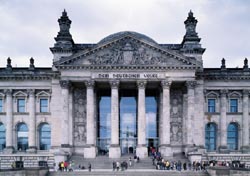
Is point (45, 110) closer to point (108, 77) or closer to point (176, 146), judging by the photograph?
point (108, 77)

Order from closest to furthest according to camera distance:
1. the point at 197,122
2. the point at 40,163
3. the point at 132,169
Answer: the point at 132,169
the point at 40,163
the point at 197,122

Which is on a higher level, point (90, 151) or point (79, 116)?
point (79, 116)

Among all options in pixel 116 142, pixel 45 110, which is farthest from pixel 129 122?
pixel 45 110

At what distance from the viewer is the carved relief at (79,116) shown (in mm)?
67938

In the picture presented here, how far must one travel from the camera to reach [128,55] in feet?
214

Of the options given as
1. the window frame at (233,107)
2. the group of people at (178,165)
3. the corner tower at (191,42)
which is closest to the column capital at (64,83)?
the group of people at (178,165)

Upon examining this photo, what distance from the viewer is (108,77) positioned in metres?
64.8

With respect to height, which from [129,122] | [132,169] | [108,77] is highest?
[108,77]

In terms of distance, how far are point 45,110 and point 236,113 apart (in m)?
29.9

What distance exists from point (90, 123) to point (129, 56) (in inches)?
438

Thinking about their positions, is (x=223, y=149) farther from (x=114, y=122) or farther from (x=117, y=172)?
(x=117, y=172)

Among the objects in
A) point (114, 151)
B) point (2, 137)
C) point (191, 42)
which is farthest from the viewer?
point (2, 137)

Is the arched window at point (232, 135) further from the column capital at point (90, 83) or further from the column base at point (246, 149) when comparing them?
the column capital at point (90, 83)

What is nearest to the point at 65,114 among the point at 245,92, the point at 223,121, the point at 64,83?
the point at 64,83
